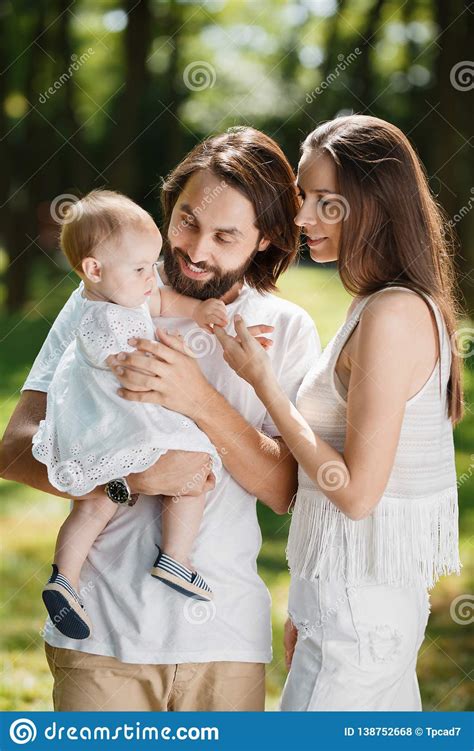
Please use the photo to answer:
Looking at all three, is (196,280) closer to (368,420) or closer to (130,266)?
(130,266)

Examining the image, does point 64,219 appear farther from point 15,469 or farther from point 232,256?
point 15,469

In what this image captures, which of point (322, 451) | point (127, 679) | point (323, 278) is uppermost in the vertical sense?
point (322, 451)

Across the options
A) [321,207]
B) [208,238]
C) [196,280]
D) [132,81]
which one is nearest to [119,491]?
[196,280]

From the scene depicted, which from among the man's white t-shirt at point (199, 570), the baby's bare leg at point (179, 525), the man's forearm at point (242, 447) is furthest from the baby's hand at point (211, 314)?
the baby's bare leg at point (179, 525)

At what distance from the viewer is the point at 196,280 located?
2.35 m

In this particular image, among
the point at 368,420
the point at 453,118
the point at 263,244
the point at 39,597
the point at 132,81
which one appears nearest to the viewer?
the point at 368,420

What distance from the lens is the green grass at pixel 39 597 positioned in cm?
426

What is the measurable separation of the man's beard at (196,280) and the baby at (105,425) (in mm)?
146

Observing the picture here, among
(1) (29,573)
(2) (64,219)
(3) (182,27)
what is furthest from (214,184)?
(3) (182,27)

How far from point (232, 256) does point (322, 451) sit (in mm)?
641

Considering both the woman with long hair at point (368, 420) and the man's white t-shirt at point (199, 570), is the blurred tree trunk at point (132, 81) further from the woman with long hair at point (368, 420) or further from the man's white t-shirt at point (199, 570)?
the woman with long hair at point (368, 420)

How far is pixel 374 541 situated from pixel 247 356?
503mm

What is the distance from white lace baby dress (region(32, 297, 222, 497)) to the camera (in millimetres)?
2133

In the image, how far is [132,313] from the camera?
220 centimetres
